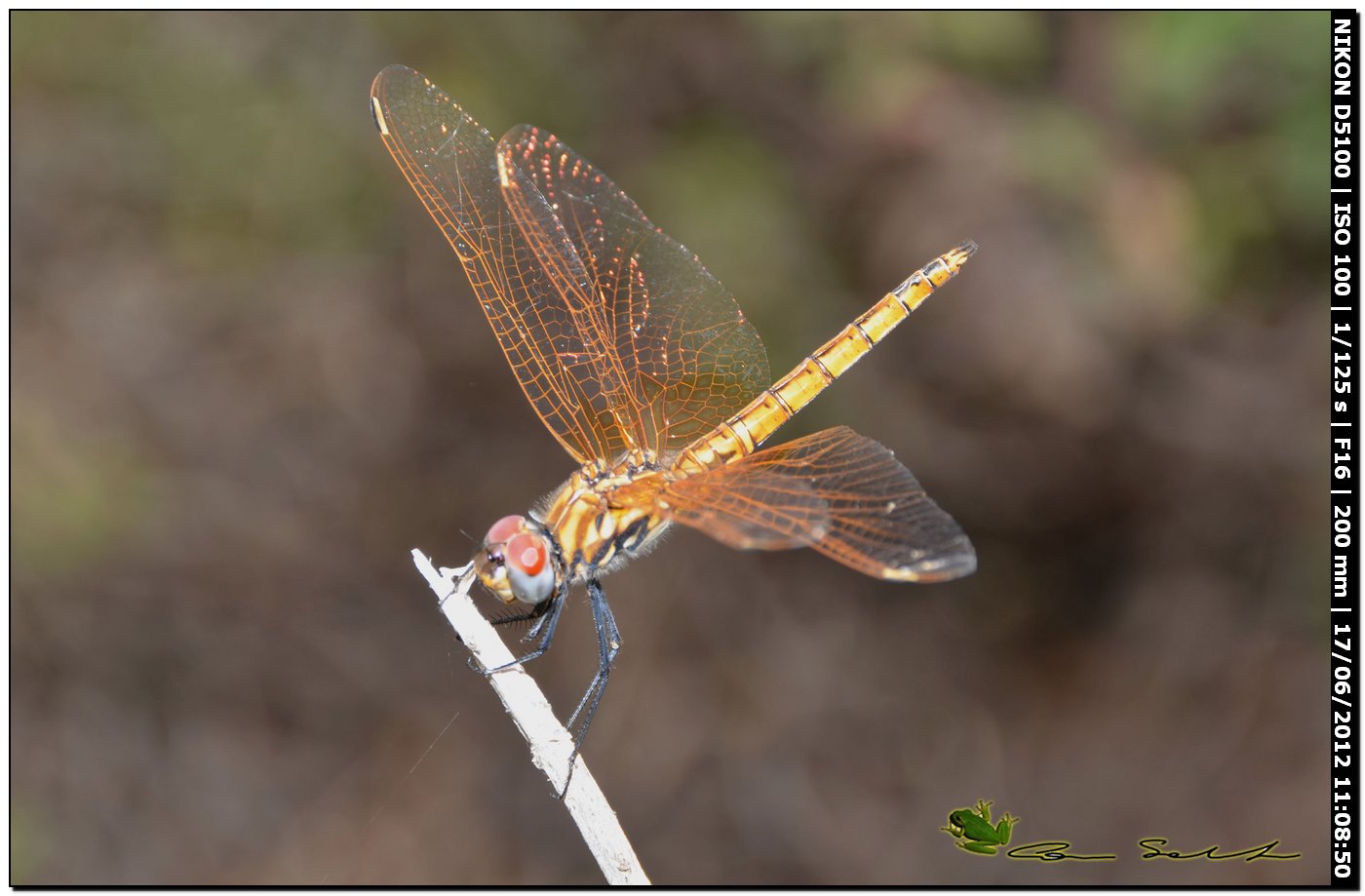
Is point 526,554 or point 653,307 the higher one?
point 653,307

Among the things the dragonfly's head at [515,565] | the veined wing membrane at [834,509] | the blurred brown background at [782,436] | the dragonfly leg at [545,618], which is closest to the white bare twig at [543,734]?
the dragonfly's head at [515,565]

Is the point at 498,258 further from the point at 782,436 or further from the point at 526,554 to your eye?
the point at 782,436

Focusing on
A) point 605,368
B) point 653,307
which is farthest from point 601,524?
point 653,307

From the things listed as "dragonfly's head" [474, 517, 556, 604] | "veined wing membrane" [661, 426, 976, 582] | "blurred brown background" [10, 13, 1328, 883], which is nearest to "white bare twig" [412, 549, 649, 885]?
"dragonfly's head" [474, 517, 556, 604]

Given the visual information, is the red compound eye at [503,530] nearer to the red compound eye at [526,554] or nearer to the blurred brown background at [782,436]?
the red compound eye at [526,554]

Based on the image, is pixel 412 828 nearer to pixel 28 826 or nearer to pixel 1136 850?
pixel 28 826

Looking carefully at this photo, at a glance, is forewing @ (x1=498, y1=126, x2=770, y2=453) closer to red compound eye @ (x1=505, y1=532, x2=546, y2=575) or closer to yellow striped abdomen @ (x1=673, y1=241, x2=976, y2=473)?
yellow striped abdomen @ (x1=673, y1=241, x2=976, y2=473)
